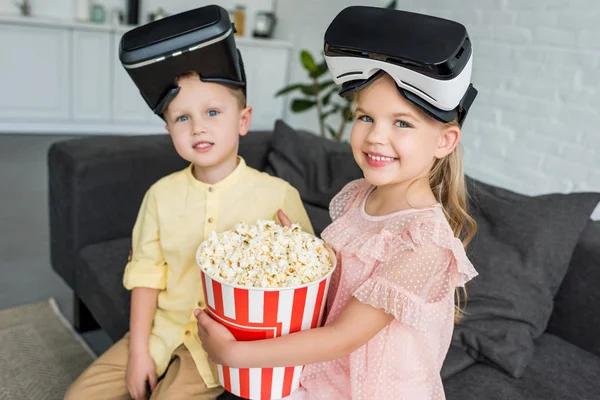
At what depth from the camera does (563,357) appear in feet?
5.29

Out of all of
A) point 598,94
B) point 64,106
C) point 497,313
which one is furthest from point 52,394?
point 64,106

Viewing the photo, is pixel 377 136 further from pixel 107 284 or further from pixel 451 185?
pixel 107 284

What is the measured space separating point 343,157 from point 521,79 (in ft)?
4.79

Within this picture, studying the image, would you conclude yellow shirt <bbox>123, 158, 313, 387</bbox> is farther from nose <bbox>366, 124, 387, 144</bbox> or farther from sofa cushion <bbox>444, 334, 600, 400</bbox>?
sofa cushion <bbox>444, 334, 600, 400</bbox>

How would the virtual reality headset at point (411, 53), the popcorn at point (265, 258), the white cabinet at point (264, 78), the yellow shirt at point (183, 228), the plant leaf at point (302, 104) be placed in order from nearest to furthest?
the virtual reality headset at point (411, 53) → the popcorn at point (265, 258) → the yellow shirt at point (183, 228) → the plant leaf at point (302, 104) → the white cabinet at point (264, 78)

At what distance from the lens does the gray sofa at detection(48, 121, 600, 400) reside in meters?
1.52

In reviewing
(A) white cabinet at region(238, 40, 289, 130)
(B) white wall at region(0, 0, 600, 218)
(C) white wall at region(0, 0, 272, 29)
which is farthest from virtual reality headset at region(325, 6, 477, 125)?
(C) white wall at region(0, 0, 272, 29)

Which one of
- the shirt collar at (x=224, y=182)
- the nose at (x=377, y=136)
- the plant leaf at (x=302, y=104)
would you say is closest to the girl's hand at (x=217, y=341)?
the shirt collar at (x=224, y=182)

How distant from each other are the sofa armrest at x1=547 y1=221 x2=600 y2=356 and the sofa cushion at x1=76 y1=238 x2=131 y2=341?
1363 millimetres

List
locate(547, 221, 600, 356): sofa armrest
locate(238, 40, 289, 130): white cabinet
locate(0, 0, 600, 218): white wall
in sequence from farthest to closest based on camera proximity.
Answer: locate(238, 40, 289, 130): white cabinet, locate(0, 0, 600, 218): white wall, locate(547, 221, 600, 356): sofa armrest

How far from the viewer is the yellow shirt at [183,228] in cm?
140

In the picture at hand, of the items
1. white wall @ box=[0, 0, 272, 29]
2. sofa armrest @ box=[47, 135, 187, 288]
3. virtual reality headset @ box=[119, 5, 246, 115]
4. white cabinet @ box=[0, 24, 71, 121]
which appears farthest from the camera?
white wall @ box=[0, 0, 272, 29]

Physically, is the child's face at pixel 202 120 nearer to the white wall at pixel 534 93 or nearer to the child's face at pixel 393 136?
the child's face at pixel 393 136

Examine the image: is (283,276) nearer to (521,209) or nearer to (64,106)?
(521,209)
